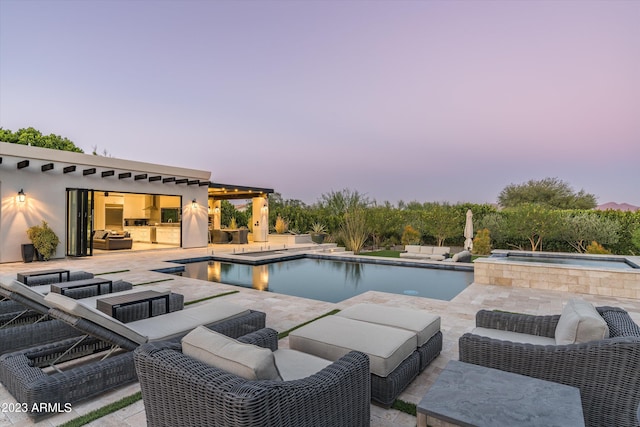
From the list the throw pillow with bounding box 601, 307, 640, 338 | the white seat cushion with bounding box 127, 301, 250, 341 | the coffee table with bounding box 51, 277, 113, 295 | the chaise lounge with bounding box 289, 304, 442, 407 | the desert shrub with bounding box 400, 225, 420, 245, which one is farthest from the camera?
the desert shrub with bounding box 400, 225, 420, 245

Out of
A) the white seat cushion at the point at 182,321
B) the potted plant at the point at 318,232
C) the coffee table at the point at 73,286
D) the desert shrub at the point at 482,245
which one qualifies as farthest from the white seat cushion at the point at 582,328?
the potted plant at the point at 318,232

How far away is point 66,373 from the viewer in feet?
9.21

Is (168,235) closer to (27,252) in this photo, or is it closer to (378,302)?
(27,252)

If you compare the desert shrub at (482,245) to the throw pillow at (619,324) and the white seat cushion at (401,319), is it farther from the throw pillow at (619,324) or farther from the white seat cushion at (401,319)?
the throw pillow at (619,324)

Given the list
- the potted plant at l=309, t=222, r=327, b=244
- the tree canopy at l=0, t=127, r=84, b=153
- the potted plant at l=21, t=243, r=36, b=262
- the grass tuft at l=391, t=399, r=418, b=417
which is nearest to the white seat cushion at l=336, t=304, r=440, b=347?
the grass tuft at l=391, t=399, r=418, b=417

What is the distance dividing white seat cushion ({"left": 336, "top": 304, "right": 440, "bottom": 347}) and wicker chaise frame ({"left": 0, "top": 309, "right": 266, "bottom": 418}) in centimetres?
148

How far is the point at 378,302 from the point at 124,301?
4114mm

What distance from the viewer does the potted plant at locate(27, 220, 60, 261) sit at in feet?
36.4

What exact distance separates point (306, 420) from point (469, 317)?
4.38 metres

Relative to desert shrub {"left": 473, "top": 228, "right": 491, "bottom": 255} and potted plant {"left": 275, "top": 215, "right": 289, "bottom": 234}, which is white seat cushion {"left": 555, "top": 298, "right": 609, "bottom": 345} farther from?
potted plant {"left": 275, "top": 215, "right": 289, "bottom": 234}

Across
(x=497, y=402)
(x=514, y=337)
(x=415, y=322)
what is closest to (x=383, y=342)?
(x=415, y=322)

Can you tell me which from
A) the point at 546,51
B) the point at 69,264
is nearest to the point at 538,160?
the point at 546,51

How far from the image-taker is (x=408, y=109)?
17500mm

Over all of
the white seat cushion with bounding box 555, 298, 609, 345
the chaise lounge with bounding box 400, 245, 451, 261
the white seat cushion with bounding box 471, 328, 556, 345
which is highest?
the white seat cushion with bounding box 555, 298, 609, 345
